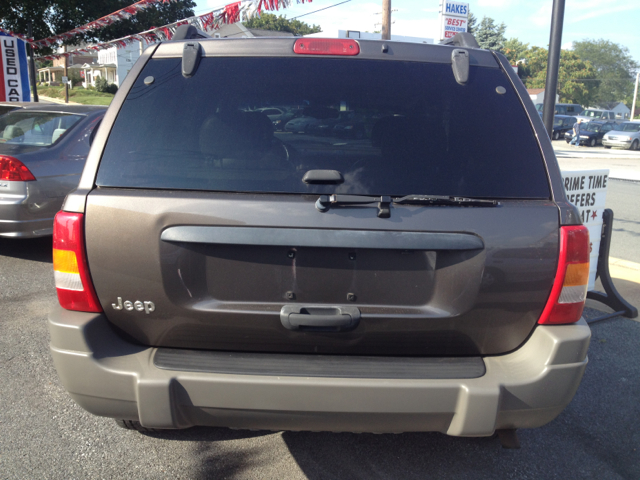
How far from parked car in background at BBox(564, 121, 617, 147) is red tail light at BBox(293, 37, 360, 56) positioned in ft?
116

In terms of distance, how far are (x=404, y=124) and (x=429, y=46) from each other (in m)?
0.42

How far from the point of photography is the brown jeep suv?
2.07m

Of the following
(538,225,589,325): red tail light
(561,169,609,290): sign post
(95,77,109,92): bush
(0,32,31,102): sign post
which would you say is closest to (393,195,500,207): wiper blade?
(538,225,589,325): red tail light

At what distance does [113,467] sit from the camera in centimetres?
269

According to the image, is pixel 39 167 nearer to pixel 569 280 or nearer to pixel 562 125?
pixel 569 280

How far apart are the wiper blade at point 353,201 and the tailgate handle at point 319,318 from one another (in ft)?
1.28

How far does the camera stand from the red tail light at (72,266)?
2.15 metres

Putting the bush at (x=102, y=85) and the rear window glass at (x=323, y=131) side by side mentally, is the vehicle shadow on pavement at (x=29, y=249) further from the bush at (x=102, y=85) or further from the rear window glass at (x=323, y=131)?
the bush at (x=102, y=85)

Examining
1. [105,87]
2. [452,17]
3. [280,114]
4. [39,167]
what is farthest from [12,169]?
[105,87]

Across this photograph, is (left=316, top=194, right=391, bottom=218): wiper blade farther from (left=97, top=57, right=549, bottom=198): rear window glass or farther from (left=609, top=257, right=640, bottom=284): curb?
(left=609, top=257, right=640, bottom=284): curb

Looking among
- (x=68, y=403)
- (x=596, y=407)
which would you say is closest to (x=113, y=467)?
(x=68, y=403)

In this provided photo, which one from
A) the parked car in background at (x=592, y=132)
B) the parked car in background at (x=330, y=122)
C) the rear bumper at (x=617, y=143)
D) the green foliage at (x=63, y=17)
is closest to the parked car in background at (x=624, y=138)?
the rear bumper at (x=617, y=143)

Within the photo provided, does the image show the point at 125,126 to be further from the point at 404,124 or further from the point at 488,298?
the point at 488,298

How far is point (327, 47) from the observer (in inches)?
95.7
